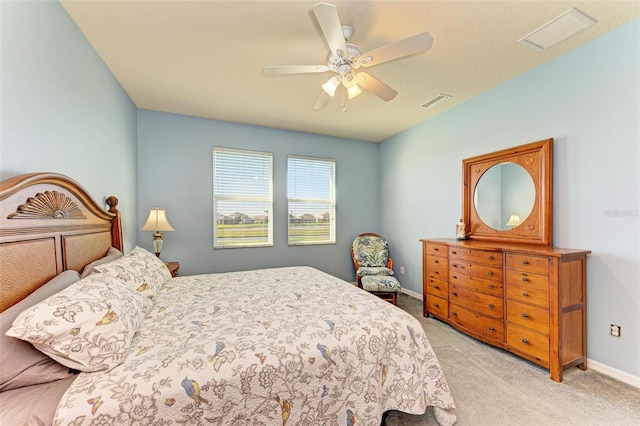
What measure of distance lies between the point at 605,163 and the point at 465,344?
6.44ft

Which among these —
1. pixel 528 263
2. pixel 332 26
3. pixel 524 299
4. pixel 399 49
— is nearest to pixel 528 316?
pixel 524 299

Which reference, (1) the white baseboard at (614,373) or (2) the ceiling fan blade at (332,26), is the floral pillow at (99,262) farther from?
(1) the white baseboard at (614,373)

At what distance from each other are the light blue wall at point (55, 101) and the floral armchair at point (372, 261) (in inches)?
121

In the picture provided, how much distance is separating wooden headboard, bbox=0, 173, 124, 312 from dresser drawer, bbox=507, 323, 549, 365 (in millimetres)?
3303

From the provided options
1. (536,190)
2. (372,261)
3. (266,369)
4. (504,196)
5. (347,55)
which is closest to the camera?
(266,369)

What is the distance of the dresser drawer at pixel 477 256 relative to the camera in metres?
2.44

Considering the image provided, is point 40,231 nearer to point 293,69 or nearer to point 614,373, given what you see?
point 293,69

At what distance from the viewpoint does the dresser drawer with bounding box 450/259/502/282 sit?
2.44 metres

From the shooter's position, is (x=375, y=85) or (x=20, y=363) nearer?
(x=20, y=363)

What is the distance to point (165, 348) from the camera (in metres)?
1.21

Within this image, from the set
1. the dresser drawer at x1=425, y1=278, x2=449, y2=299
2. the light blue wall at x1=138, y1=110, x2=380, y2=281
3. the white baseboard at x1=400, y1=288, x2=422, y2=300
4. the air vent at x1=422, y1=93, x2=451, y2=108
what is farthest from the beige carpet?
the air vent at x1=422, y1=93, x2=451, y2=108

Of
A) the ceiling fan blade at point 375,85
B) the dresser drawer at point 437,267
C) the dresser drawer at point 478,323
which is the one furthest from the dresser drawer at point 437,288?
the ceiling fan blade at point 375,85

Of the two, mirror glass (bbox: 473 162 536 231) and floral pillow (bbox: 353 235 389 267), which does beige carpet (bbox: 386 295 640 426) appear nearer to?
mirror glass (bbox: 473 162 536 231)

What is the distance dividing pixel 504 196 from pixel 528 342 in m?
1.45
